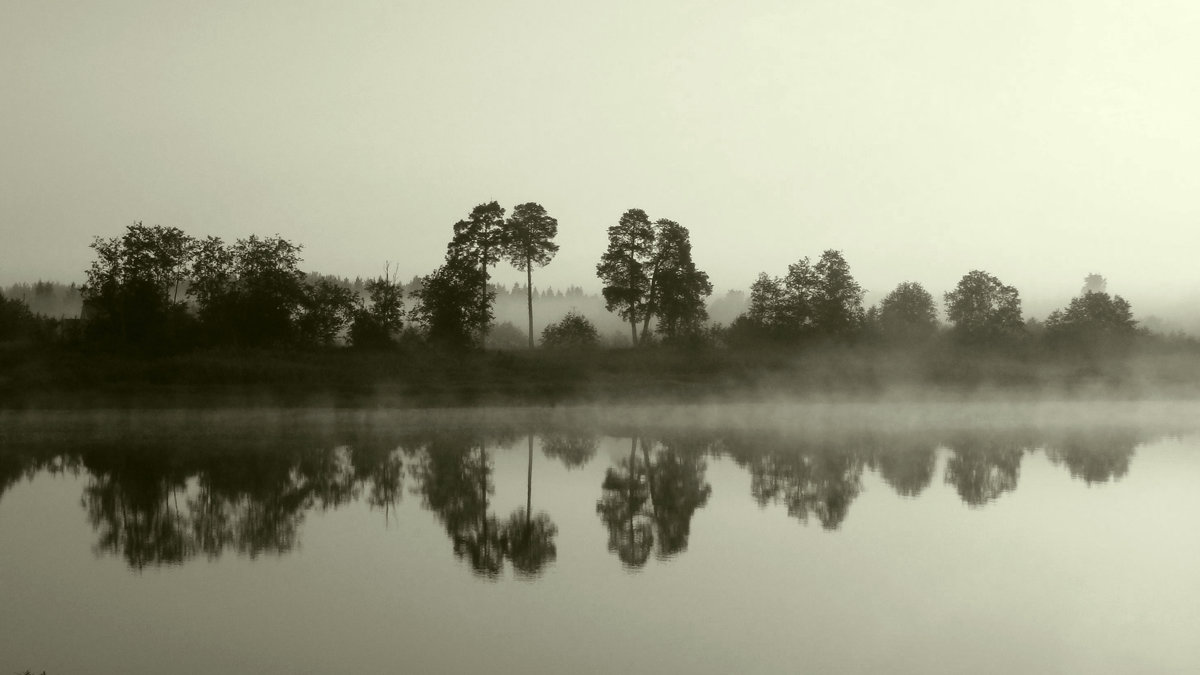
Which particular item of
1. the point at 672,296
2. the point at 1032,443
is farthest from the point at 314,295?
the point at 1032,443

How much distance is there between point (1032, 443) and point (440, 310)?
106 ft

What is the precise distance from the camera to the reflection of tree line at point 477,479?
1833 cm

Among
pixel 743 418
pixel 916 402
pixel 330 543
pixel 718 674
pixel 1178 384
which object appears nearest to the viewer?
pixel 718 674

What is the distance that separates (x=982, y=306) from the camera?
3002 inches

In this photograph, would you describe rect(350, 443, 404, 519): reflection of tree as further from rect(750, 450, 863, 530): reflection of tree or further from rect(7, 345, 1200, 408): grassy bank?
rect(7, 345, 1200, 408): grassy bank

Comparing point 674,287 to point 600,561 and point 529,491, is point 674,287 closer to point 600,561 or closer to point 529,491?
point 529,491

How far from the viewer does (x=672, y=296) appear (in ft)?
208

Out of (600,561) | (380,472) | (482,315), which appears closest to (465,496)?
(380,472)

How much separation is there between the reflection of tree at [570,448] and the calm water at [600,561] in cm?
28

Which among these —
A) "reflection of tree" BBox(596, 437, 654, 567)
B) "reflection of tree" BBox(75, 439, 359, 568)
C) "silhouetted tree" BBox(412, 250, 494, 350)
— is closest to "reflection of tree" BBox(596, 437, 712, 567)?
"reflection of tree" BBox(596, 437, 654, 567)

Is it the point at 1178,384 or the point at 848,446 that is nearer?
the point at 848,446

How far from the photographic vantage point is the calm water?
39.1 feet

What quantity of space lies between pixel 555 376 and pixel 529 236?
44.8ft

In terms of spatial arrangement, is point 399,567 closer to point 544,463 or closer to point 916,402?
point 544,463
